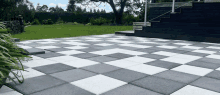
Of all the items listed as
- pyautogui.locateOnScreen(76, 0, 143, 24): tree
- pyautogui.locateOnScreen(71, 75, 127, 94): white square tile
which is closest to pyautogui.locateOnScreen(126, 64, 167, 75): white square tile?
pyautogui.locateOnScreen(71, 75, 127, 94): white square tile

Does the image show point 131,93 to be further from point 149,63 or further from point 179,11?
point 179,11

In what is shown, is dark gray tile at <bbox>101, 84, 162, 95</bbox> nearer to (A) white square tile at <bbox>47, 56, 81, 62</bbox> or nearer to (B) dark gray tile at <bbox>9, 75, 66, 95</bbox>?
(B) dark gray tile at <bbox>9, 75, 66, 95</bbox>

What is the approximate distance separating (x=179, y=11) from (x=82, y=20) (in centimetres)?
1422

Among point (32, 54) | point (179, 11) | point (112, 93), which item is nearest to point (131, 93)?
point (112, 93)

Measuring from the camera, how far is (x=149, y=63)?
3.06 metres

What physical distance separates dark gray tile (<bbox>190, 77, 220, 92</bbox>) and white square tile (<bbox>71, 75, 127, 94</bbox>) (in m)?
0.85

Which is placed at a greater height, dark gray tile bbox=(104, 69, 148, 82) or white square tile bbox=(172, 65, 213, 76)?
dark gray tile bbox=(104, 69, 148, 82)

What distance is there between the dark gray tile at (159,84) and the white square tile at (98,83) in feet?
0.78

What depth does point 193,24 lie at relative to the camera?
624 cm

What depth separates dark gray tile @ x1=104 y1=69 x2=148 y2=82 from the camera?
90.6 inches

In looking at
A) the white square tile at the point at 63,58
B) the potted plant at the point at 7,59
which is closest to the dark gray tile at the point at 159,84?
the potted plant at the point at 7,59

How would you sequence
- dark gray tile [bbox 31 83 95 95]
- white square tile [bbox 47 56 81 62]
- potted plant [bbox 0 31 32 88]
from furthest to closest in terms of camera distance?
white square tile [bbox 47 56 81 62], dark gray tile [bbox 31 83 95 95], potted plant [bbox 0 31 32 88]

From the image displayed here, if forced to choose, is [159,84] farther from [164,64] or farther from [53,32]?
[53,32]

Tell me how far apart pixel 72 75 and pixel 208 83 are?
5.35ft
